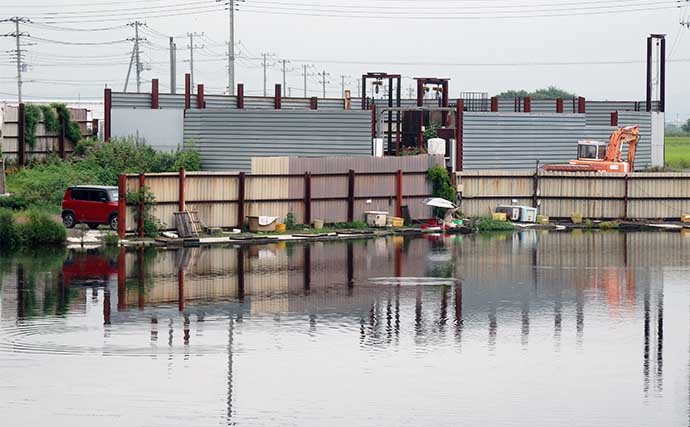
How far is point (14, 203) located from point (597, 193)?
2681 centimetres

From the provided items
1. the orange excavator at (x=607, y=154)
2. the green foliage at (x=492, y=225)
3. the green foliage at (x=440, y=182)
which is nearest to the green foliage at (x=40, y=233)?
the green foliage at (x=440, y=182)

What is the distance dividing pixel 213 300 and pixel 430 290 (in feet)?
20.6

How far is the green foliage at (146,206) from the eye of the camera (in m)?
47.8

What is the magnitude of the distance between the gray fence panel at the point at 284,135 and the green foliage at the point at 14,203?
56.8 ft

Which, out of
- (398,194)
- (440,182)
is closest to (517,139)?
(440,182)

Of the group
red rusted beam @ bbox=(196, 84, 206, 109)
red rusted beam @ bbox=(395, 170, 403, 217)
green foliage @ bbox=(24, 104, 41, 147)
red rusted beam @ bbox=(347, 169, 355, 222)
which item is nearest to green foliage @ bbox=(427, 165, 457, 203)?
red rusted beam @ bbox=(395, 170, 403, 217)

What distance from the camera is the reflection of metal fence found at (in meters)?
49.1

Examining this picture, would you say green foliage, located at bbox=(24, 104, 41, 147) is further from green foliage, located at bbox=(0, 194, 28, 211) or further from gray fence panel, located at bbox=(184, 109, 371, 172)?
green foliage, located at bbox=(0, 194, 28, 211)

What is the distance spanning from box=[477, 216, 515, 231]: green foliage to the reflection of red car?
778 inches

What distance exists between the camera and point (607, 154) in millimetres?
68812

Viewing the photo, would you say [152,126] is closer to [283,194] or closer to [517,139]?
[517,139]

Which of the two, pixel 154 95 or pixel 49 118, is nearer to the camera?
pixel 49 118

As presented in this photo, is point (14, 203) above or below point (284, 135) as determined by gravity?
below

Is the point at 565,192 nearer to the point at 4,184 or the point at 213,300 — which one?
the point at 4,184
